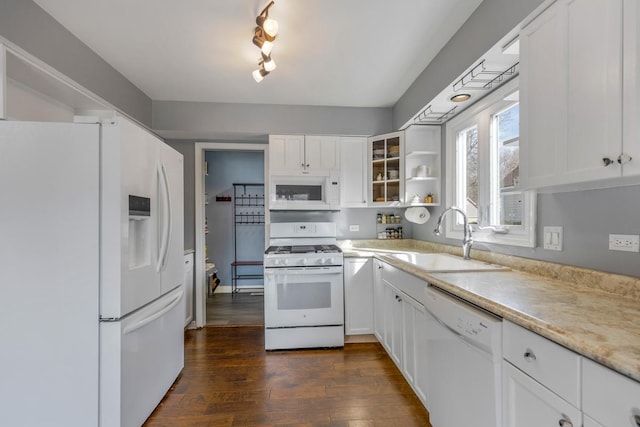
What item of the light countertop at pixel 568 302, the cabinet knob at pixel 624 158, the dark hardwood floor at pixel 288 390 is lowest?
the dark hardwood floor at pixel 288 390

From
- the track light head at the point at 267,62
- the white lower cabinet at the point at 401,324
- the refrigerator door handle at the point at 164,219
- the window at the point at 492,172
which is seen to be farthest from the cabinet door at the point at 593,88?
the refrigerator door handle at the point at 164,219

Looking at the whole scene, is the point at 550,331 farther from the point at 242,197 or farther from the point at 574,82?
the point at 242,197

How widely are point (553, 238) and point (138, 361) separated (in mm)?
2409

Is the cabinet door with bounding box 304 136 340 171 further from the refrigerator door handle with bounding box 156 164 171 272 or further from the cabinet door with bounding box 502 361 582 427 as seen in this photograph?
the cabinet door with bounding box 502 361 582 427

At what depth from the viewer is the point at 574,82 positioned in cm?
105

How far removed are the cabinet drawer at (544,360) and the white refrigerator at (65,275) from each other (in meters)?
1.78

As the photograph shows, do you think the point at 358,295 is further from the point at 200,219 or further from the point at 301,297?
the point at 200,219

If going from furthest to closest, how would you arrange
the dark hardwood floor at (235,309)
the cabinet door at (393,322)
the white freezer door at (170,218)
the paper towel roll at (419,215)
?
the dark hardwood floor at (235,309) → the paper towel roll at (419,215) → the cabinet door at (393,322) → the white freezer door at (170,218)

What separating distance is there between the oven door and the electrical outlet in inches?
74.2

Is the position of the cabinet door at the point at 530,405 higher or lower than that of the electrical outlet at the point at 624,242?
lower

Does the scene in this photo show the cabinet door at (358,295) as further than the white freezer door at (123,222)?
Yes

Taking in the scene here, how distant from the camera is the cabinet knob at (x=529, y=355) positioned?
897 mm

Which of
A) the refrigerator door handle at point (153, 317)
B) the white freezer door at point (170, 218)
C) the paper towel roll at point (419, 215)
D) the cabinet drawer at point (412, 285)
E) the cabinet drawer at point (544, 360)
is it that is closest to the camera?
the cabinet drawer at point (544, 360)

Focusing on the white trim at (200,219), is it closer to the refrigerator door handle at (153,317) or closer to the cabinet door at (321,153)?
the cabinet door at (321,153)
